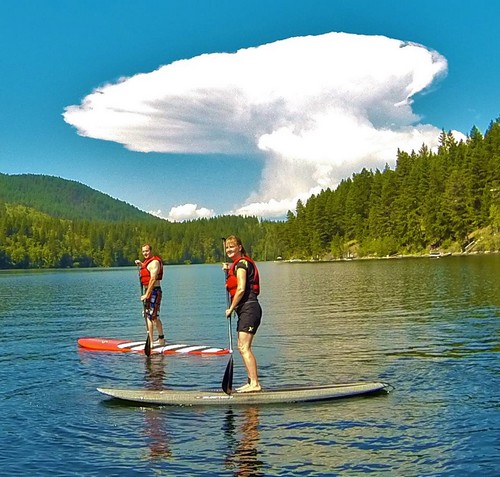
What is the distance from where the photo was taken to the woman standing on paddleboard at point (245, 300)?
14.5m

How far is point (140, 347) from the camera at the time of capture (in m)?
23.2

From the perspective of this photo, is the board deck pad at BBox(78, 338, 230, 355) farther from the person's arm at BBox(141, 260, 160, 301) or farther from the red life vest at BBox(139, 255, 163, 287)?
the red life vest at BBox(139, 255, 163, 287)

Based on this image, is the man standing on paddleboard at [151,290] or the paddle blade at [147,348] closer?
the paddle blade at [147,348]

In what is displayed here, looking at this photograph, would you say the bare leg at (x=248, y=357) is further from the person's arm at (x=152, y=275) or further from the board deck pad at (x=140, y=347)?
the person's arm at (x=152, y=275)

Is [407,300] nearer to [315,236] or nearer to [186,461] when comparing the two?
[186,461]

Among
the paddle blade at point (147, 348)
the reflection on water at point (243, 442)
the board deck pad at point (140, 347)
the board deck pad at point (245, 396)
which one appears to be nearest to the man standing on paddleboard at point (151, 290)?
the paddle blade at point (147, 348)

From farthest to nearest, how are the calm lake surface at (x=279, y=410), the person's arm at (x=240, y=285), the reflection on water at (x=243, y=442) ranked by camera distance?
the person's arm at (x=240, y=285) → the calm lake surface at (x=279, y=410) → the reflection on water at (x=243, y=442)

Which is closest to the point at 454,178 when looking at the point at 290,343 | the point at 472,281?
the point at 472,281

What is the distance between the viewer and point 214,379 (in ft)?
57.8

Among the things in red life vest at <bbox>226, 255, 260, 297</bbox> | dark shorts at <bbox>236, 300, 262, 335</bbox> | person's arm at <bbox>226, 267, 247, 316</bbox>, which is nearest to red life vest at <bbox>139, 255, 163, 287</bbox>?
red life vest at <bbox>226, 255, 260, 297</bbox>

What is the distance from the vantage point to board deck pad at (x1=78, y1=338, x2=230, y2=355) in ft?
72.2

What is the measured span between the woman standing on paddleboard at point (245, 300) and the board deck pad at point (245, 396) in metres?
0.44

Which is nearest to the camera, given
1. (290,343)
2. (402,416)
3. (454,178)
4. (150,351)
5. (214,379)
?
(402,416)

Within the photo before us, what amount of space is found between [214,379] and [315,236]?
17355 centimetres
